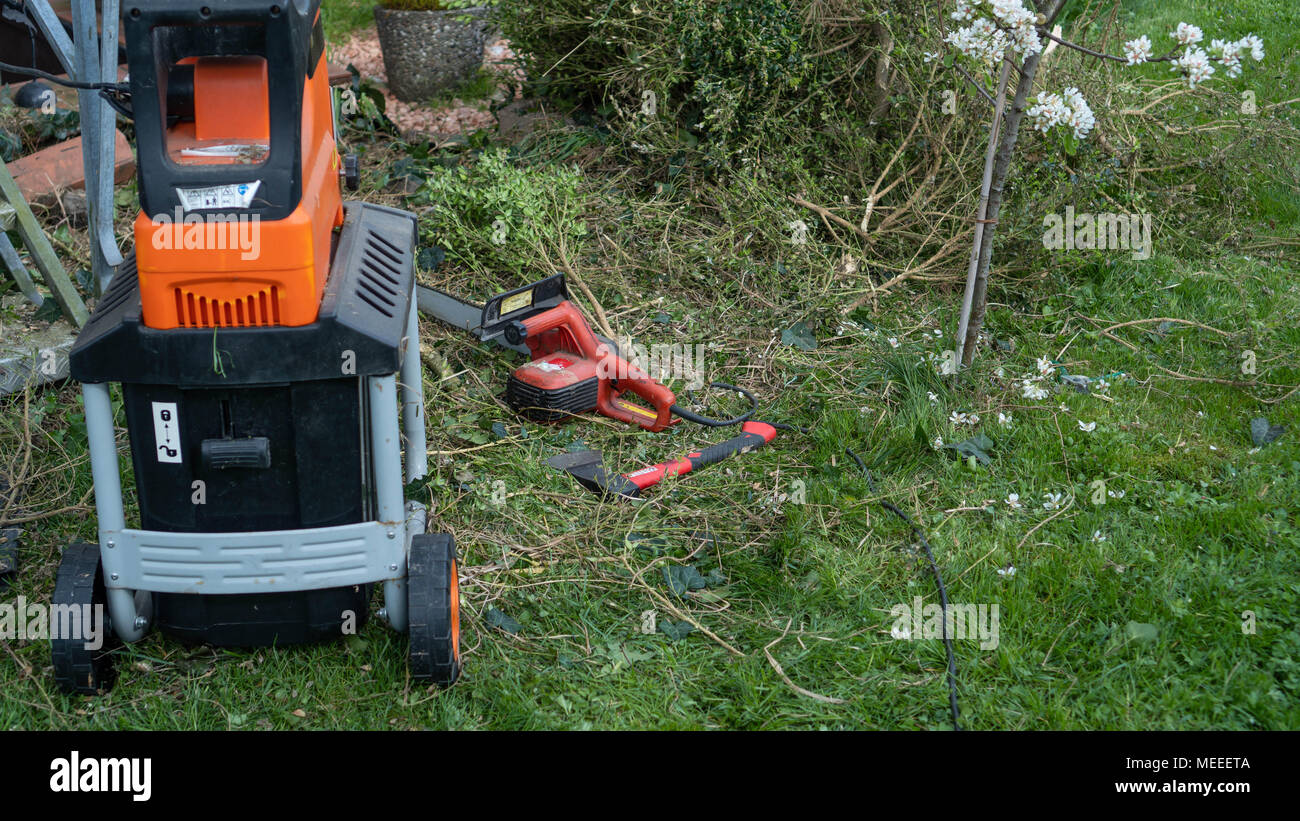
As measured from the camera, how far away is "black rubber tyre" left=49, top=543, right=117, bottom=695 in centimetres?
252

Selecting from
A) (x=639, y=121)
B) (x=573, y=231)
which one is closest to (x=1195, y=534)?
(x=573, y=231)

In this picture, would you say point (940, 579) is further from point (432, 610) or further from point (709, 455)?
point (432, 610)

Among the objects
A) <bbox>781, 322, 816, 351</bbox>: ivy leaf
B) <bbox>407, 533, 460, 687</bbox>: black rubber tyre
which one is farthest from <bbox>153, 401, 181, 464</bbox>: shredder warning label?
<bbox>781, 322, 816, 351</bbox>: ivy leaf

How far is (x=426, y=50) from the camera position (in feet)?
24.5

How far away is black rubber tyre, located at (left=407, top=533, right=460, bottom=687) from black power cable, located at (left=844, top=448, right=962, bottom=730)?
1294 millimetres

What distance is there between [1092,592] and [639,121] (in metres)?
3.49

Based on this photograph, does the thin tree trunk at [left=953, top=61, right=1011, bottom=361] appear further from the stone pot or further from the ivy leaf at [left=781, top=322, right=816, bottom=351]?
the stone pot

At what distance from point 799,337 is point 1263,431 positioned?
1808 millimetres

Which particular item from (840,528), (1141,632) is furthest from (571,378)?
(1141,632)

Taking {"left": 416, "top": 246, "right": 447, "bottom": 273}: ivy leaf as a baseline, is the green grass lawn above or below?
below

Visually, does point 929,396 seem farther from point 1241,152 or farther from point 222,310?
point 1241,152

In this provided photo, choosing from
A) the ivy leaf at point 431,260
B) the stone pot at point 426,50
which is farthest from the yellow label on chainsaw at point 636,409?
the stone pot at point 426,50

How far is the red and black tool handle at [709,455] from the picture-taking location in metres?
3.60

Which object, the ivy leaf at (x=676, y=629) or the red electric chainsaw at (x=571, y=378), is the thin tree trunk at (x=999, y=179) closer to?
the red electric chainsaw at (x=571, y=378)
